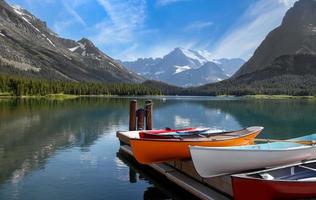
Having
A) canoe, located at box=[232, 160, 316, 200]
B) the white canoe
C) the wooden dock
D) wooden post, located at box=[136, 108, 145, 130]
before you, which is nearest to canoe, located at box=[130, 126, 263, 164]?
the wooden dock

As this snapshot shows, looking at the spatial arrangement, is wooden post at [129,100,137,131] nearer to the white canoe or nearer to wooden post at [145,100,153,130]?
wooden post at [145,100,153,130]

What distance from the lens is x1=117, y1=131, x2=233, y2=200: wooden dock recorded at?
1797cm

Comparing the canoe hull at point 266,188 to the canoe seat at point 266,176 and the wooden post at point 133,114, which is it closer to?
the canoe seat at point 266,176

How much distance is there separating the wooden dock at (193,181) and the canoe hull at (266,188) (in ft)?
6.94

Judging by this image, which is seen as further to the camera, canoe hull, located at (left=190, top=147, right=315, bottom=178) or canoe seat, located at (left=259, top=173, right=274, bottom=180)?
canoe hull, located at (left=190, top=147, right=315, bottom=178)

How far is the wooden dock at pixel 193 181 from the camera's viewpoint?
1797 cm

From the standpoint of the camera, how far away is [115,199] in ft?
65.9

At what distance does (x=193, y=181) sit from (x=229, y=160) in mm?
3230

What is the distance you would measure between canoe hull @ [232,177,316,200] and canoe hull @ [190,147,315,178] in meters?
2.41

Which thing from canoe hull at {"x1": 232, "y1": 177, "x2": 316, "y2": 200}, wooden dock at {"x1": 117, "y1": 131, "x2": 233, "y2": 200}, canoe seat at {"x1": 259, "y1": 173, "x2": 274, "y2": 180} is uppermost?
canoe seat at {"x1": 259, "y1": 173, "x2": 274, "y2": 180}

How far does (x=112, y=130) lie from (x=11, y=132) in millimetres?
12117

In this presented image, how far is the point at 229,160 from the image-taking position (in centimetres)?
1797

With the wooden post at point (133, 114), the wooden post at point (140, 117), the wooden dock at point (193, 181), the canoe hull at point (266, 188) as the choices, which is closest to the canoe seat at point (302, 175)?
the canoe hull at point (266, 188)

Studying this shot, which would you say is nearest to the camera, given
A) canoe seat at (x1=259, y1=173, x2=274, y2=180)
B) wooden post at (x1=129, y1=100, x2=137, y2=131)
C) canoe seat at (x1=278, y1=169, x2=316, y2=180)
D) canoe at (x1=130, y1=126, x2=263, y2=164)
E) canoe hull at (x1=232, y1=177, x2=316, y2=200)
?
canoe hull at (x1=232, y1=177, x2=316, y2=200)
